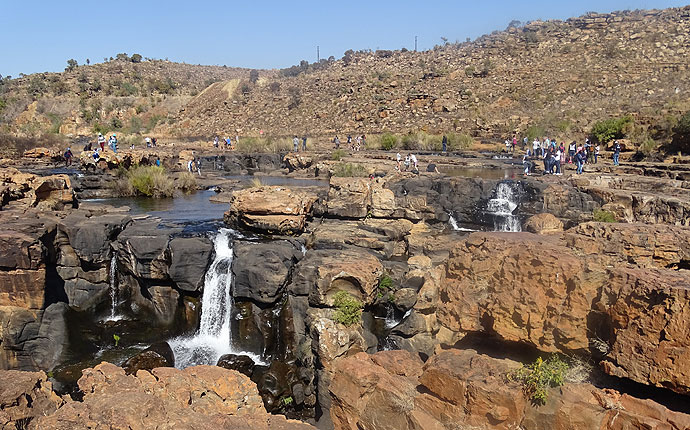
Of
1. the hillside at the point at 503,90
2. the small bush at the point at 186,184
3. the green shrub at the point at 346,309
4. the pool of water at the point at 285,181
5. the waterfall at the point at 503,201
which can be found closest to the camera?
the green shrub at the point at 346,309

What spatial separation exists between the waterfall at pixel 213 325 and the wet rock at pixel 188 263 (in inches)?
7.9

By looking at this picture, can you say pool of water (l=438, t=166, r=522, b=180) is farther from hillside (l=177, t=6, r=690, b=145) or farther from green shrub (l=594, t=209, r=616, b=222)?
hillside (l=177, t=6, r=690, b=145)

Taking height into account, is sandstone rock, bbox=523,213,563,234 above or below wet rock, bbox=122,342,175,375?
above

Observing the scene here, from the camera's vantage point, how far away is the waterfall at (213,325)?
10125mm

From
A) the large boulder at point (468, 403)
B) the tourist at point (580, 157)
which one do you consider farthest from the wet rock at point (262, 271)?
the tourist at point (580, 157)

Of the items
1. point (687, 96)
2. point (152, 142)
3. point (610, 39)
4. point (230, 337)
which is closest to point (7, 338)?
point (230, 337)

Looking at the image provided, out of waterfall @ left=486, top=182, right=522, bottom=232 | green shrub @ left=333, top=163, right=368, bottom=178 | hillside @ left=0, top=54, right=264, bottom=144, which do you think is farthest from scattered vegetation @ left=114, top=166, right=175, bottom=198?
hillside @ left=0, top=54, right=264, bottom=144

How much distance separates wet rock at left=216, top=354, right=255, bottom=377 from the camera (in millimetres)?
9547

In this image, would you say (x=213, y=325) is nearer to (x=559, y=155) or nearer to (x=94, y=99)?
(x=559, y=155)

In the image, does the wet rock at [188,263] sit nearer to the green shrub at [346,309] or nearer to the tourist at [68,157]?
the green shrub at [346,309]

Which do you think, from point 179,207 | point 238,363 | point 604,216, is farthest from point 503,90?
point 238,363

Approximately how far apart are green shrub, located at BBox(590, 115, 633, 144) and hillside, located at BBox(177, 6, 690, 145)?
146 centimetres

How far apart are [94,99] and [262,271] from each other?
162ft

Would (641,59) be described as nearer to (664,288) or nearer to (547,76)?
(547,76)
